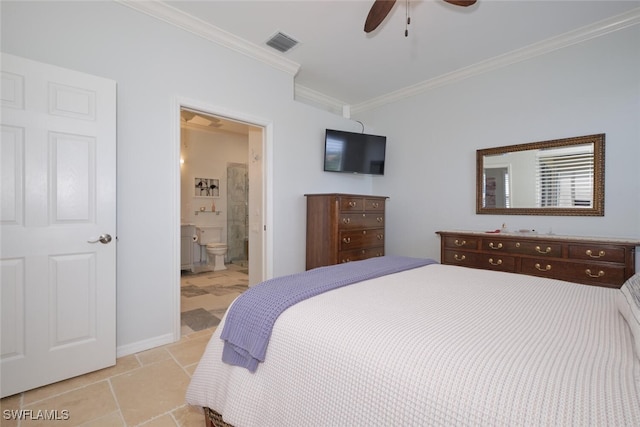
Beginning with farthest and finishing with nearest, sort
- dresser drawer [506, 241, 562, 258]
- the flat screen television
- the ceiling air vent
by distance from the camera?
1. the flat screen television
2. the ceiling air vent
3. dresser drawer [506, 241, 562, 258]

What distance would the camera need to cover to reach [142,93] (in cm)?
239

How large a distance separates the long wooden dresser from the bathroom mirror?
462 mm

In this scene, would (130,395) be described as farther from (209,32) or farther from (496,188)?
(496,188)

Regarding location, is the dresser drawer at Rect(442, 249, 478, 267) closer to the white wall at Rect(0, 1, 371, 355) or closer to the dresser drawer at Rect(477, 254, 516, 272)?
the dresser drawer at Rect(477, 254, 516, 272)

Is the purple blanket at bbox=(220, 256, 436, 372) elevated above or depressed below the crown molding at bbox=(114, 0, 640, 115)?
below

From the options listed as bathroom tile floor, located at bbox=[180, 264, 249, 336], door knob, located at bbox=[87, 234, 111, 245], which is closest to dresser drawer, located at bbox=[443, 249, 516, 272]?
bathroom tile floor, located at bbox=[180, 264, 249, 336]

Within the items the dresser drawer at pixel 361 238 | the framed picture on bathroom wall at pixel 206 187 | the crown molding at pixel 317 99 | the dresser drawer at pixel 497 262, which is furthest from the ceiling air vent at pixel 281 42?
the framed picture on bathroom wall at pixel 206 187

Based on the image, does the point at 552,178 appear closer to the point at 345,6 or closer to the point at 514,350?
the point at 345,6

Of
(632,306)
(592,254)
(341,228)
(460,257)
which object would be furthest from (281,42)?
(592,254)

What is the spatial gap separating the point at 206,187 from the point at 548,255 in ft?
18.3

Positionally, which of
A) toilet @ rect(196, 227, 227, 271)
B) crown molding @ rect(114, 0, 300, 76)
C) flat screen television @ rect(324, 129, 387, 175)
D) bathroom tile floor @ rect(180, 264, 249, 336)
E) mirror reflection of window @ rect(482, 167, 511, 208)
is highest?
crown molding @ rect(114, 0, 300, 76)

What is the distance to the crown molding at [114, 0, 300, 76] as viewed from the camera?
7.84 feet

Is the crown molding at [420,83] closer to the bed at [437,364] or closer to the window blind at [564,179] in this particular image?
Result: the window blind at [564,179]

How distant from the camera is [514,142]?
3191mm
